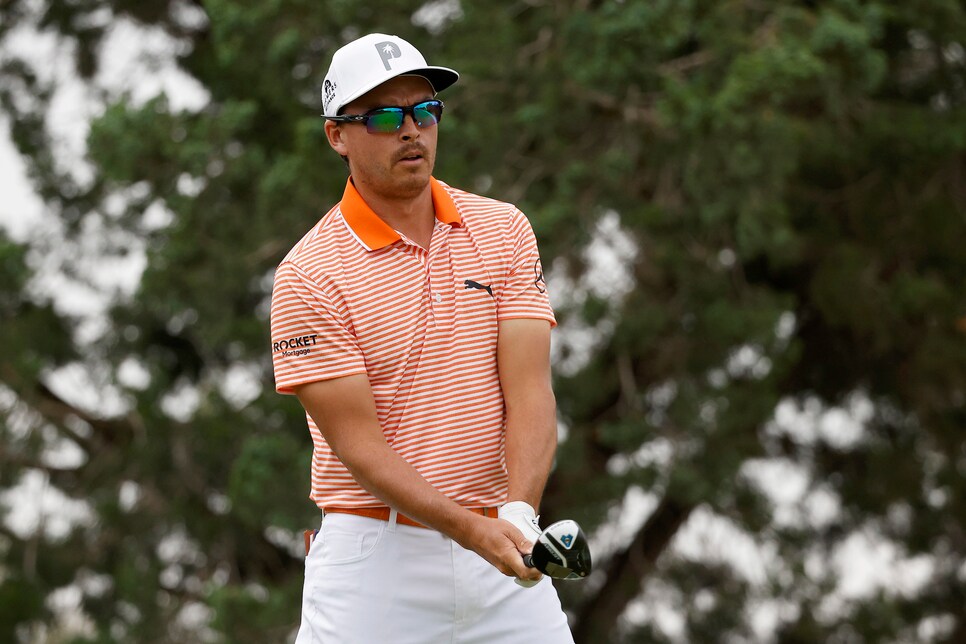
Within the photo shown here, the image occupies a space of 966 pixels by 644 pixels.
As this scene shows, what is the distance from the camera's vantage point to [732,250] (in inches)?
440

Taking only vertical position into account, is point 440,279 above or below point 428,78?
below

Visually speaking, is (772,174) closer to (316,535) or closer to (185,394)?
(185,394)

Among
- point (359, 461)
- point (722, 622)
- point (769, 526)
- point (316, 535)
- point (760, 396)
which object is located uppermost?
point (359, 461)

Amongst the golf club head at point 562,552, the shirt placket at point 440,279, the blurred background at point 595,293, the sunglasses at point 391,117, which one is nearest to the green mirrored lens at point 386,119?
the sunglasses at point 391,117

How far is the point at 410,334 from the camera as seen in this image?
328cm

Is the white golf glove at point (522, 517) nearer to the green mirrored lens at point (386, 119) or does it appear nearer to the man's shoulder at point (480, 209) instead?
the man's shoulder at point (480, 209)

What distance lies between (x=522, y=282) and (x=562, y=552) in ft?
2.47

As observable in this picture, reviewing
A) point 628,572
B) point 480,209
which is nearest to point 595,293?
point 628,572

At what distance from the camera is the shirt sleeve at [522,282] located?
3395mm

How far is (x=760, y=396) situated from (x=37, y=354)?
5280mm

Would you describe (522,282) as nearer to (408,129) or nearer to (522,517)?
(408,129)

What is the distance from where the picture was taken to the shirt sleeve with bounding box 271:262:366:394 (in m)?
3.22

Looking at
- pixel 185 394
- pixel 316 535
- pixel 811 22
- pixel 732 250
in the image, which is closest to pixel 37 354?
pixel 185 394

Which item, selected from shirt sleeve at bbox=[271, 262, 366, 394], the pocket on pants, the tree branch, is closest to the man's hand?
the pocket on pants
